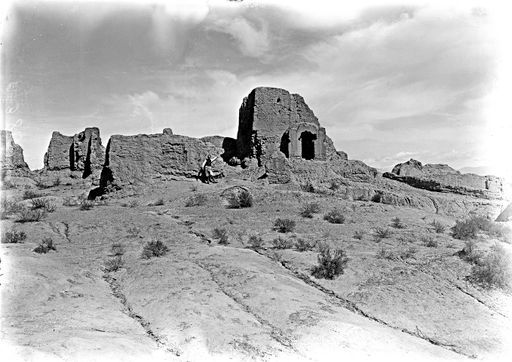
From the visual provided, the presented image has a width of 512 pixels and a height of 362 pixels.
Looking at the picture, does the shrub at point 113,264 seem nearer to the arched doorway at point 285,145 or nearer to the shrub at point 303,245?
the shrub at point 303,245

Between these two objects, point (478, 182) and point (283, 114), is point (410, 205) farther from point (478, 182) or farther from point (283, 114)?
point (478, 182)

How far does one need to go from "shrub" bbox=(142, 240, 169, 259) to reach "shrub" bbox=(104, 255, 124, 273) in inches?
20.3

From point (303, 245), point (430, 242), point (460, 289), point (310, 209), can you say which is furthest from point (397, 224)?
point (460, 289)

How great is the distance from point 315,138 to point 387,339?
66.9 ft

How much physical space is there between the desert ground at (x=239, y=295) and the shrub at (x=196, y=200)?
2256 millimetres

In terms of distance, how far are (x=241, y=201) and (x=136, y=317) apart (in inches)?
355

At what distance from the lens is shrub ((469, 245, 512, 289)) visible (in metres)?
8.26

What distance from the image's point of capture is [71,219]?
13.5 m

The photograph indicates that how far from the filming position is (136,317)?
6.39 meters

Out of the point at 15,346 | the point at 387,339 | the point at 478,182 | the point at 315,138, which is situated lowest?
the point at 387,339

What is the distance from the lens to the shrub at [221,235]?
10809 mm

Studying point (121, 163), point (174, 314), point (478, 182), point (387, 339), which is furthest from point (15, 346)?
point (478, 182)

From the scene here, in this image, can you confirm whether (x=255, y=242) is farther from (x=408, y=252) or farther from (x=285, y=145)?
(x=285, y=145)

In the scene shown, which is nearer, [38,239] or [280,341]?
[280,341]
